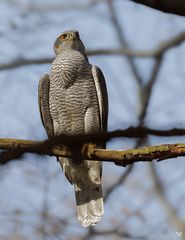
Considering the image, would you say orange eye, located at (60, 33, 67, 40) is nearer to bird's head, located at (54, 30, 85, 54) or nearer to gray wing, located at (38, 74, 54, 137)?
bird's head, located at (54, 30, 85, 54)

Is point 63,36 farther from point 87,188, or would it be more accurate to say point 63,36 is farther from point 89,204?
point 89,204

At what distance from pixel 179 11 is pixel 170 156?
1.40 m

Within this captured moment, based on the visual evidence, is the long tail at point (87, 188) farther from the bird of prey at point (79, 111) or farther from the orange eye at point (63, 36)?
the orange eye at point (63, 36)

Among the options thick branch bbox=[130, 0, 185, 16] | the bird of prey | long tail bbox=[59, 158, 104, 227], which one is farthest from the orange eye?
thick branch bbox=[130, 0, 185, 16]

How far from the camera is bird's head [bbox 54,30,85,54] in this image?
514cm

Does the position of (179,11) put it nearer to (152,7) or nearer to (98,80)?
(152,7)

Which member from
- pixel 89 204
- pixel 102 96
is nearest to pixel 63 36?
pixel 102 96

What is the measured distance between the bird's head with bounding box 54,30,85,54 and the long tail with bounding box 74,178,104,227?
1365mm

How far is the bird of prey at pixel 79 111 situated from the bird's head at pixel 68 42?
40cm

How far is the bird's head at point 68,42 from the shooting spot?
514cm

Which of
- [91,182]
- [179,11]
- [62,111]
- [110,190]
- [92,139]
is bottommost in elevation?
[110,190]

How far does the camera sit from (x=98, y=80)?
452 centimetres

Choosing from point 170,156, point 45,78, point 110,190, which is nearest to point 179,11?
point 170,156

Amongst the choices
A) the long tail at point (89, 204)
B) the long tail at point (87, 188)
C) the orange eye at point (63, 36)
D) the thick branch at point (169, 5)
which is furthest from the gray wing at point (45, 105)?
the thick branch at point (169, 5)
